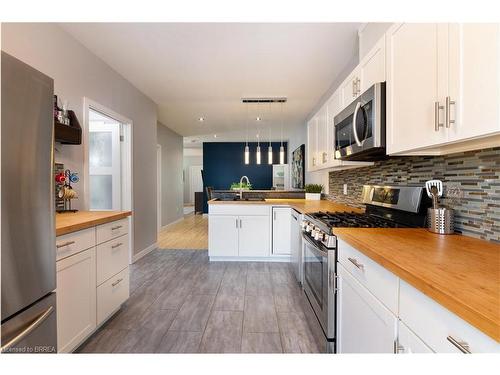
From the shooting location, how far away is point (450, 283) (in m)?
0.71

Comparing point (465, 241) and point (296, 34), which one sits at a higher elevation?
point (296, 34)

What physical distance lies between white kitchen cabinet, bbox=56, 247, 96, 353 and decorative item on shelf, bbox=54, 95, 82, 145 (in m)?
1.00

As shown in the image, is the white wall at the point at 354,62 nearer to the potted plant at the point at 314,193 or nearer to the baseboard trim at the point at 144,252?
the potted plant at the point at 314,193

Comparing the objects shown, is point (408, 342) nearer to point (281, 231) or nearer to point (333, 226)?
point (333, 226)

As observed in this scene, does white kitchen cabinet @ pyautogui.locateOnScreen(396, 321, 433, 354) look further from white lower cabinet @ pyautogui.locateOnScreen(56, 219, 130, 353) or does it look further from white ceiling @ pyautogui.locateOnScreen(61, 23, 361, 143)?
white ceiling @ pyautogui.locateOnScreen(61, 23, 361, 143)

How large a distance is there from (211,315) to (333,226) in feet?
4.38

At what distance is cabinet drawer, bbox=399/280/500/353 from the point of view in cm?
58

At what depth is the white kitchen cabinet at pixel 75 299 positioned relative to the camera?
4.91ft

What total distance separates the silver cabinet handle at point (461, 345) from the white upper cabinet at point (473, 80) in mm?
644

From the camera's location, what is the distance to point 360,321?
1.21 meters
